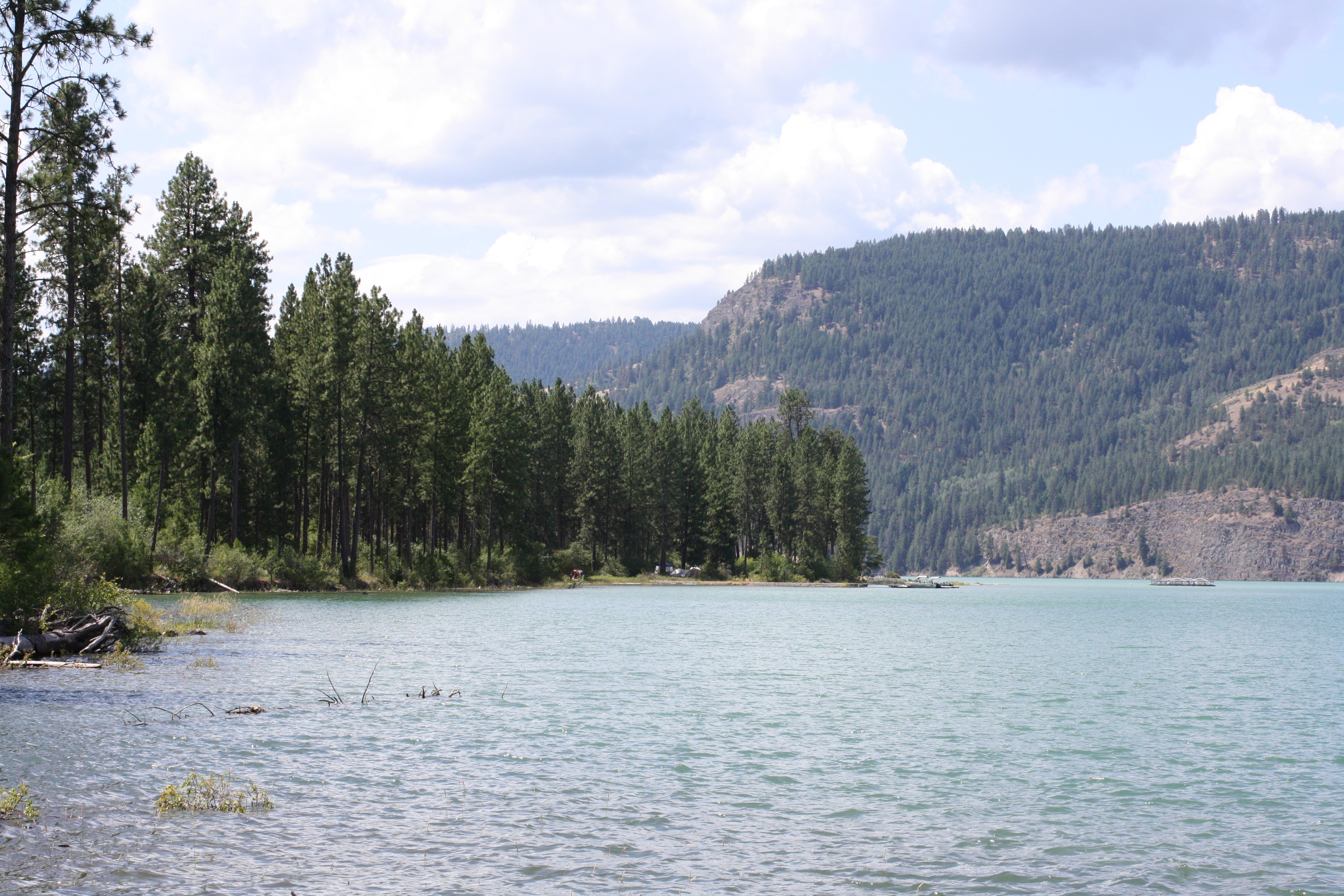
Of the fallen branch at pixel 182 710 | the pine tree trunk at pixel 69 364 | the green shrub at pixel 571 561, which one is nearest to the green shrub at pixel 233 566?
the pine tree trunk at pixel 69 364

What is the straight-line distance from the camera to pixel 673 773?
19141 millimetres

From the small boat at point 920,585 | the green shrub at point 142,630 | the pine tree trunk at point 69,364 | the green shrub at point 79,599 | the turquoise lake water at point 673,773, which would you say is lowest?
the small boat at point 920,585

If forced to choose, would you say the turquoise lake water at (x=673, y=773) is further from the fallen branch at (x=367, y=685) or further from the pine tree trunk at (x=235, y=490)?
the pine tree trunk at (x=235, y=490)

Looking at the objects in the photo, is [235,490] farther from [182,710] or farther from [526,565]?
[182,710]

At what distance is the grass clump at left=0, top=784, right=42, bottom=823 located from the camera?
14.1 meters

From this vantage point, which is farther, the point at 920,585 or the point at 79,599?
the point at 920,585

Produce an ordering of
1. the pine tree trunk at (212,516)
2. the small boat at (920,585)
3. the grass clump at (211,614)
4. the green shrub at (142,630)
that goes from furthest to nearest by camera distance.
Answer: the small boat at (920,585) → the pine tree trunk at (212,516) → the grass clump at (211,614) → the green shrub at (142,630)

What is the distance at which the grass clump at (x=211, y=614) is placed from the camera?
137 ft

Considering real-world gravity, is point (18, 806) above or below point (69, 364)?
below

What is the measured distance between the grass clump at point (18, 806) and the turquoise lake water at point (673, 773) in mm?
335

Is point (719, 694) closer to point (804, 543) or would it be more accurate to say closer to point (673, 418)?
point (804, 543)

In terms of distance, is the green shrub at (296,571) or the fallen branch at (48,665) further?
the green shrub at (296,571)

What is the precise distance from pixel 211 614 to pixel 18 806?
33.8 meters

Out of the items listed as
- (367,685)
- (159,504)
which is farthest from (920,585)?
(367,685)
